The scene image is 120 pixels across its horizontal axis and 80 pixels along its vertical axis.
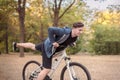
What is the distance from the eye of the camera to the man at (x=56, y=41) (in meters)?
7.02

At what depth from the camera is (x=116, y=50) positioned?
51.0m

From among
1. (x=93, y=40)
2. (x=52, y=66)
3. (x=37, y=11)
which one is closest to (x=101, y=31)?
(x=93, y=40)

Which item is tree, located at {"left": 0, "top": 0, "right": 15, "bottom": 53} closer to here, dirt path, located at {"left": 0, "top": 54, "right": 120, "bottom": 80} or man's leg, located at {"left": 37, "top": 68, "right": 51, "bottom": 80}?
dirt path, located at {"left": 0, "top": 54, "right": 120, "bottom": 80}

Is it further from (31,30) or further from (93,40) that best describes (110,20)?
(31,30)

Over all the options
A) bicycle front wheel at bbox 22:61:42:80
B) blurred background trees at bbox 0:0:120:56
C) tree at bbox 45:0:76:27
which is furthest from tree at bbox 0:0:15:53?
bicycle front wheel at bbox 22:61:42:80

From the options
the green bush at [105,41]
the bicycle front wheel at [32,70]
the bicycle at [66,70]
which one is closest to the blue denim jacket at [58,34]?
the bicycle at [66,70]

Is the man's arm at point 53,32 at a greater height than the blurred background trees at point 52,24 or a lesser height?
greater

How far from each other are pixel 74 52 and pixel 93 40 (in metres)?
3.07

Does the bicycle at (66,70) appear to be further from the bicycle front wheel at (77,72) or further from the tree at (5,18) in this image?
the tree at (5,18)

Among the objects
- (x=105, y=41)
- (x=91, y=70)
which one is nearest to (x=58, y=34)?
(x=91, y=70)

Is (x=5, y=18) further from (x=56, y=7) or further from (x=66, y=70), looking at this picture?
(x=66, y=70)

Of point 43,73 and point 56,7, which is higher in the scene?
point 56,7

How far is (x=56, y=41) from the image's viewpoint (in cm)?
729

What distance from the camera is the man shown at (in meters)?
7.02
